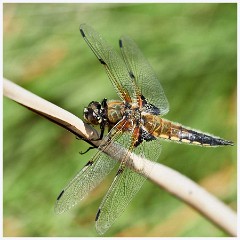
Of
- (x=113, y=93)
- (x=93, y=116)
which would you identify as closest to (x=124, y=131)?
(x=93, y=116)

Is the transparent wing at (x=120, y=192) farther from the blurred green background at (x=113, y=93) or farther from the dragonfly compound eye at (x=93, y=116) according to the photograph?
the blurred green background at (x=113, y=93)

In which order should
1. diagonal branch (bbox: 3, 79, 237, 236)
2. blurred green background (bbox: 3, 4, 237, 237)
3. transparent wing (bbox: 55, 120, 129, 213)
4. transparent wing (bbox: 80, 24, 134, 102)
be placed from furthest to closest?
blurred green background (bbox: 3, 4, 237, 237) < transparent wing (bbox: 80, 24, 134, 102) < transparent wing (bbox: 55, 120, 129, 213) < diagonal branch (bbox: 3, 79, 237, 236)

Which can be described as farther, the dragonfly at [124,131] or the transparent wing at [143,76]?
the transparent wing at [143,76]

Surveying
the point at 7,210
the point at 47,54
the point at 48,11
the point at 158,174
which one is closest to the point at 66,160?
the point at 7,210

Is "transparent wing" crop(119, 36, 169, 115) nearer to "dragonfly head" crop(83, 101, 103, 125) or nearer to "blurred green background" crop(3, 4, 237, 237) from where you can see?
"dragonfly head" crop(83, 101, 103, 125)

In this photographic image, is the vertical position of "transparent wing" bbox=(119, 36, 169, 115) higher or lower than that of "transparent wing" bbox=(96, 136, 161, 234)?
higher

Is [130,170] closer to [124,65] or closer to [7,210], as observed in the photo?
[124,65]

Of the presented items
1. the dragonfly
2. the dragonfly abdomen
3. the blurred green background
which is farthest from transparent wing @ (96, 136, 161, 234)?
the blurred green background

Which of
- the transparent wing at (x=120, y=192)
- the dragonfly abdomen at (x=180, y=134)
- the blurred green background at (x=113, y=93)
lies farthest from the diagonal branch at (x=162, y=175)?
the blurred green background at (x=113, y=93)
